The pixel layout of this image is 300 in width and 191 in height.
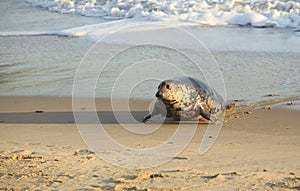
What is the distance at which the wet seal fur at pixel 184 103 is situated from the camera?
637cm

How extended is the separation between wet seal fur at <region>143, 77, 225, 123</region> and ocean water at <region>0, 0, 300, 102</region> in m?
0.87

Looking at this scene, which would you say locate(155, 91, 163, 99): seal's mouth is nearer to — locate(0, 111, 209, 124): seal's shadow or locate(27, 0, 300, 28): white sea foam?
locate(0, 111, 209, 124): seal's shadow

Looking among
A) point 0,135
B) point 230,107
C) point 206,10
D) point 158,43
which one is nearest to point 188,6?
point 206,10

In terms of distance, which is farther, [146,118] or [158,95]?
[146,118]

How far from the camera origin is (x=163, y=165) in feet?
15.0

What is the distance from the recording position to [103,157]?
481cm

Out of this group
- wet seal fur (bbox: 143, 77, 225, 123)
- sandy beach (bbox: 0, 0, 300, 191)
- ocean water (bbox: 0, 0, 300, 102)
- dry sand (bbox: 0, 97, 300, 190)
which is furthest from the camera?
ocean water (bbox: 0, 0, 300, 102)

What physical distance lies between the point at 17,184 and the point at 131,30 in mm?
9370

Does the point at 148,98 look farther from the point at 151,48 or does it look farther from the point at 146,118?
the point at 151,48

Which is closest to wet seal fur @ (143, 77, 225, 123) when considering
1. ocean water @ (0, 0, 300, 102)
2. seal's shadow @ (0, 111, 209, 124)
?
seal's shadow @ (0, 111, 209, 124)

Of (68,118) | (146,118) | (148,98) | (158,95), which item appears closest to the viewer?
(158,95)

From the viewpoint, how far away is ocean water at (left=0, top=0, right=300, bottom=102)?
8266 mm

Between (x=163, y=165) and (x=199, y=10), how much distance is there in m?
11.1

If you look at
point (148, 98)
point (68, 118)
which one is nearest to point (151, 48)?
point (148, 98)
